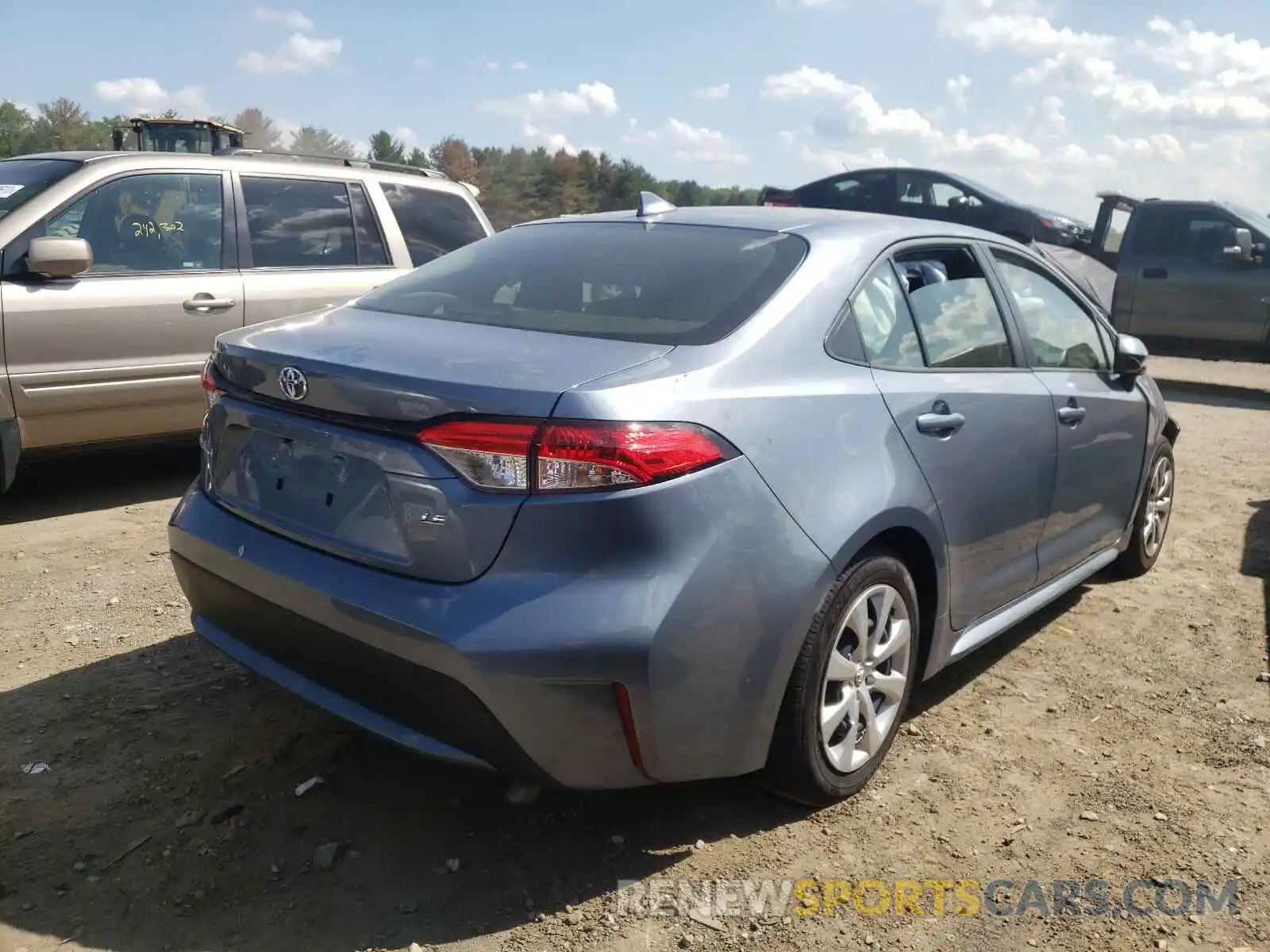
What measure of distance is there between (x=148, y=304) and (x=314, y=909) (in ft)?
12.7

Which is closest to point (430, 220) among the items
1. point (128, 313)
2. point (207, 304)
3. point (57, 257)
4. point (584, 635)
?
point (207, 304)

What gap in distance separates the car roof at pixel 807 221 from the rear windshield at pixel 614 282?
0.21 ft

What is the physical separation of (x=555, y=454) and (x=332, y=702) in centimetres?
85

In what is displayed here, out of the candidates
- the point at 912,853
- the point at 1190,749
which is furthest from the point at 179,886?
the point at 1190,749

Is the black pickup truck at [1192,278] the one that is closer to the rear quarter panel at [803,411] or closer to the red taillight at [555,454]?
the rear quarter panel at [803,411]

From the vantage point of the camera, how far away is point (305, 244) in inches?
246

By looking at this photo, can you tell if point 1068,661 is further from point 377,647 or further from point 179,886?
point 179,886

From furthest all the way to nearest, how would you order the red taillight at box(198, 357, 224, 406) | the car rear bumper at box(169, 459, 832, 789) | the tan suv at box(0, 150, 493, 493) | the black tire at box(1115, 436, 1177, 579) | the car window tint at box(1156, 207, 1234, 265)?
the car window tint at box(1156, 207, 1234, 265) → the tan suv at box(0, 150, 493, 493) → the black tire at box(1115, 436, 1177, 579) → the red taillight at box(198, 357, 224, 406) → the car rear bumper at box(169, 459, 832, 789)

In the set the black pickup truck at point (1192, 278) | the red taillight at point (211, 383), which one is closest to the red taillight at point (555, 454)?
the red taillight at point (211, 383)

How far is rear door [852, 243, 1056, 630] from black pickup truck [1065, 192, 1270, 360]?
30.1 ft

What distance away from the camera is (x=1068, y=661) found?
4.09m

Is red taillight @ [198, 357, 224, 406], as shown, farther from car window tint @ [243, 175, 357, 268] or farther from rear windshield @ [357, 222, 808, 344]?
car window tint @ [243, 175, 357, 268]

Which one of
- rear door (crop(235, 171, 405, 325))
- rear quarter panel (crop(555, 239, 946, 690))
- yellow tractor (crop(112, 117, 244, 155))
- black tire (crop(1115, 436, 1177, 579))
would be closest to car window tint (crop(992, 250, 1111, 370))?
black tire (crop(1115, 436, 1177, 579))

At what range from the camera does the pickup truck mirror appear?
37.1 feet
